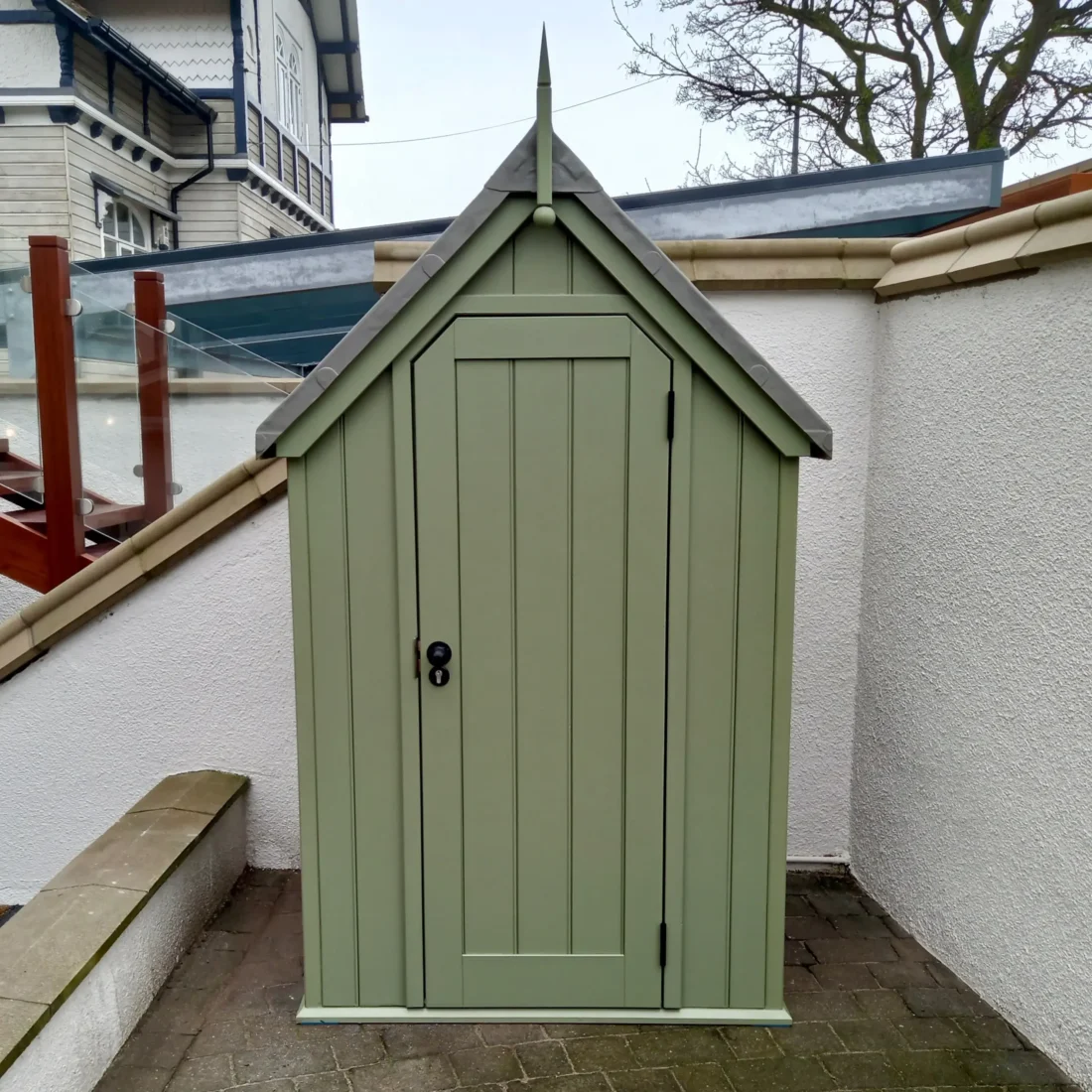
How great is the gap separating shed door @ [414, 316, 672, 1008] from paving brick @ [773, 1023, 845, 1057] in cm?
41

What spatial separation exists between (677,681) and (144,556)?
250cm

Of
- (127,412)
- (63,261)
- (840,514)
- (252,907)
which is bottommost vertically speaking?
(252,907)

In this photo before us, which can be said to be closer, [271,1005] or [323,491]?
[323,491]

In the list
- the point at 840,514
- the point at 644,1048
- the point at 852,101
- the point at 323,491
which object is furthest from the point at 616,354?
the point at 852,101

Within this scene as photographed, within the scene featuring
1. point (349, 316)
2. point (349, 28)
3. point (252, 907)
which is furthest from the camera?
point (349, 28)

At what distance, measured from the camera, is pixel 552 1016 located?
9.71ft

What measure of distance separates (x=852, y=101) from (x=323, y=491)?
12.4 metres

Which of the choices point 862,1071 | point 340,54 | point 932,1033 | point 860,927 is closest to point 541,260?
point 862,1071

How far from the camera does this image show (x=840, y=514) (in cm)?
402

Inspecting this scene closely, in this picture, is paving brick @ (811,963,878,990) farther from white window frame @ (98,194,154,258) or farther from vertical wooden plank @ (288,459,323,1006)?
white window frame @ (98,194,154,258)

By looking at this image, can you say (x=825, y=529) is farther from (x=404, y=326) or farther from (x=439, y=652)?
(x=404, y=326)

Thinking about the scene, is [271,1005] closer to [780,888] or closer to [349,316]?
[780,888]

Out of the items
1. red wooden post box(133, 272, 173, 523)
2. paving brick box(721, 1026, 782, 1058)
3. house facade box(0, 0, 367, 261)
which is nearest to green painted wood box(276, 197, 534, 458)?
paving brick box(721, 1026, 782, 1058)

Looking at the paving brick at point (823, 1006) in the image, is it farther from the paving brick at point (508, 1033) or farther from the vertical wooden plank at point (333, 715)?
the vertical wooden plank at point (333, 715)
